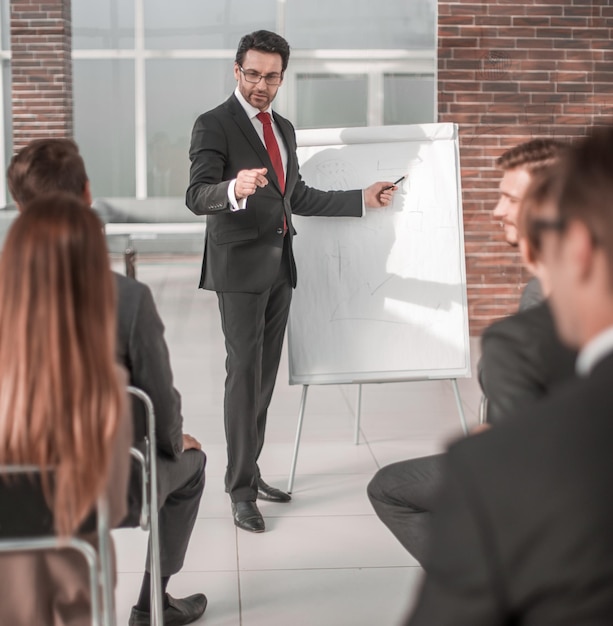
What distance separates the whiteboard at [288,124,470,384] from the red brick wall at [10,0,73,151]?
422 cm

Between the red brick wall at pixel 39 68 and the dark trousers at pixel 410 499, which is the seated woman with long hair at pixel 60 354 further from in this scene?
the red brick wall at pixel 39 68

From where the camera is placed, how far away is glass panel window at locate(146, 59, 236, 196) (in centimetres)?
786

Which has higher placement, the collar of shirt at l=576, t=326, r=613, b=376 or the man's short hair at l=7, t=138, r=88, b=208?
the man's short hair at l=7, t=138, r=88, b=208

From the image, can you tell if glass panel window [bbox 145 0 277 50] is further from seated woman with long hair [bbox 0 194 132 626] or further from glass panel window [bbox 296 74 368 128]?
seated woman with long hair [bbox 0 194 132 626]

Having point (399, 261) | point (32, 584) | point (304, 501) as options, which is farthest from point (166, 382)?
point (399, 261)

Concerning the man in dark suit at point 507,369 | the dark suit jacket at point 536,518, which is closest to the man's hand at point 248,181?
the man in dark suit at point 507,369

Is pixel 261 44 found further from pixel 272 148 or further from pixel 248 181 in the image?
pixel 248 181

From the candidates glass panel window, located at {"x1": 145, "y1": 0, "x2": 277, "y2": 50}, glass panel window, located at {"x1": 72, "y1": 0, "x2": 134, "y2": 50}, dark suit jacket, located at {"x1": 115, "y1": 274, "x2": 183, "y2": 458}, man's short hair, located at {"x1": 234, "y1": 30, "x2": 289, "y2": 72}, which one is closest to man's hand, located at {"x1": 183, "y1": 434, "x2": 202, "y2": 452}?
dark suit jacket, located at {"x1": 115, "y1": 274, "x2": 183, "y2": 458}

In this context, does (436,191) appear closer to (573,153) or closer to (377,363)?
(377,363)

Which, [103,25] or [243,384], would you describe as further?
[103,25]

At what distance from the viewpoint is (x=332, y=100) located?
7.80 m

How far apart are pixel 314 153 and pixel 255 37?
26.2 inches

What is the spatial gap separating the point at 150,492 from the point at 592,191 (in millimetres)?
1476

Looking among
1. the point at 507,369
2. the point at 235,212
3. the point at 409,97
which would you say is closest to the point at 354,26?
the point at 409,97
